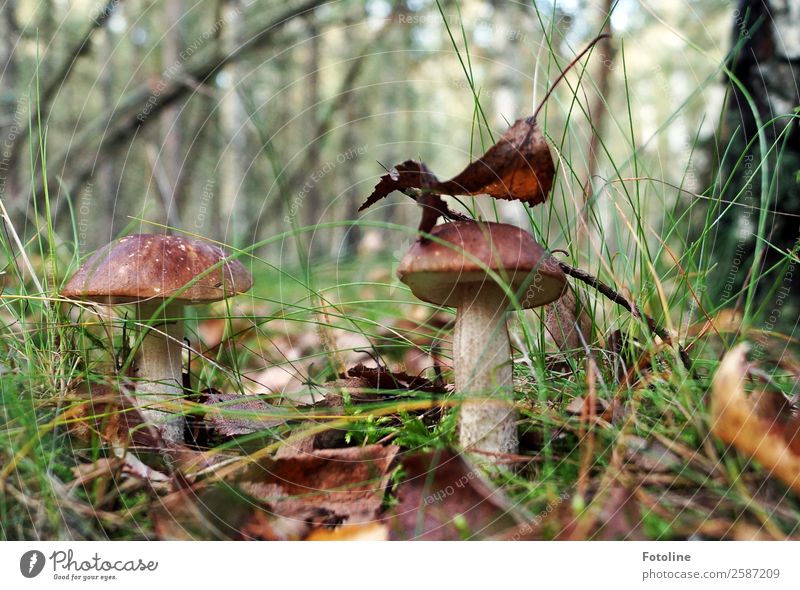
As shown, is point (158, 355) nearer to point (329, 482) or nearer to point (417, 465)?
point (329, 482)

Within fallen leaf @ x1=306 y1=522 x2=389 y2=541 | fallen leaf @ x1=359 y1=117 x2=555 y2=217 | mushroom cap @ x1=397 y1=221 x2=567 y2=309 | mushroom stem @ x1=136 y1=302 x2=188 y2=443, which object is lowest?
fallen leaf @ x1=306 y1=522 x2=389 y2=541

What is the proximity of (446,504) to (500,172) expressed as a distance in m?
0.67

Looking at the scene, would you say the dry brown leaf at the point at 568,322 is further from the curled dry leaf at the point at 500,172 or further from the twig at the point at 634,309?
the curled dry leaf at the point at 500,172

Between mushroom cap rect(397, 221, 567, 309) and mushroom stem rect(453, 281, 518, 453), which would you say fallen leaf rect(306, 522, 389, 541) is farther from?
mushroom cap rect(397, 221, 567, 309)

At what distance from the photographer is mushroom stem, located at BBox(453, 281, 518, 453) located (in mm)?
1217

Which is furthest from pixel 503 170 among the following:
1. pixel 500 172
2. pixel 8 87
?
pixel 8 87

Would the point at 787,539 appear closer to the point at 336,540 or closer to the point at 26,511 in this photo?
the point at 336,540

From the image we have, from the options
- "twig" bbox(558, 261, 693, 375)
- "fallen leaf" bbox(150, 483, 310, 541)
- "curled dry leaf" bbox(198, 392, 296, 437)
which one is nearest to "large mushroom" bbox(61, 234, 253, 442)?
"curled dry leaf" bbox(198, 392, 296, 437)

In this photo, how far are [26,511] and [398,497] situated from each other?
69 cm

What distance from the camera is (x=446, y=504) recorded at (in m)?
1.00

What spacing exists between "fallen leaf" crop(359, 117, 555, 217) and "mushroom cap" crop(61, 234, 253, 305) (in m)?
0.61

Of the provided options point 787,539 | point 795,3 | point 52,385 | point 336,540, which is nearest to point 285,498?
point 336,540

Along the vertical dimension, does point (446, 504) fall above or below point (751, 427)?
below
